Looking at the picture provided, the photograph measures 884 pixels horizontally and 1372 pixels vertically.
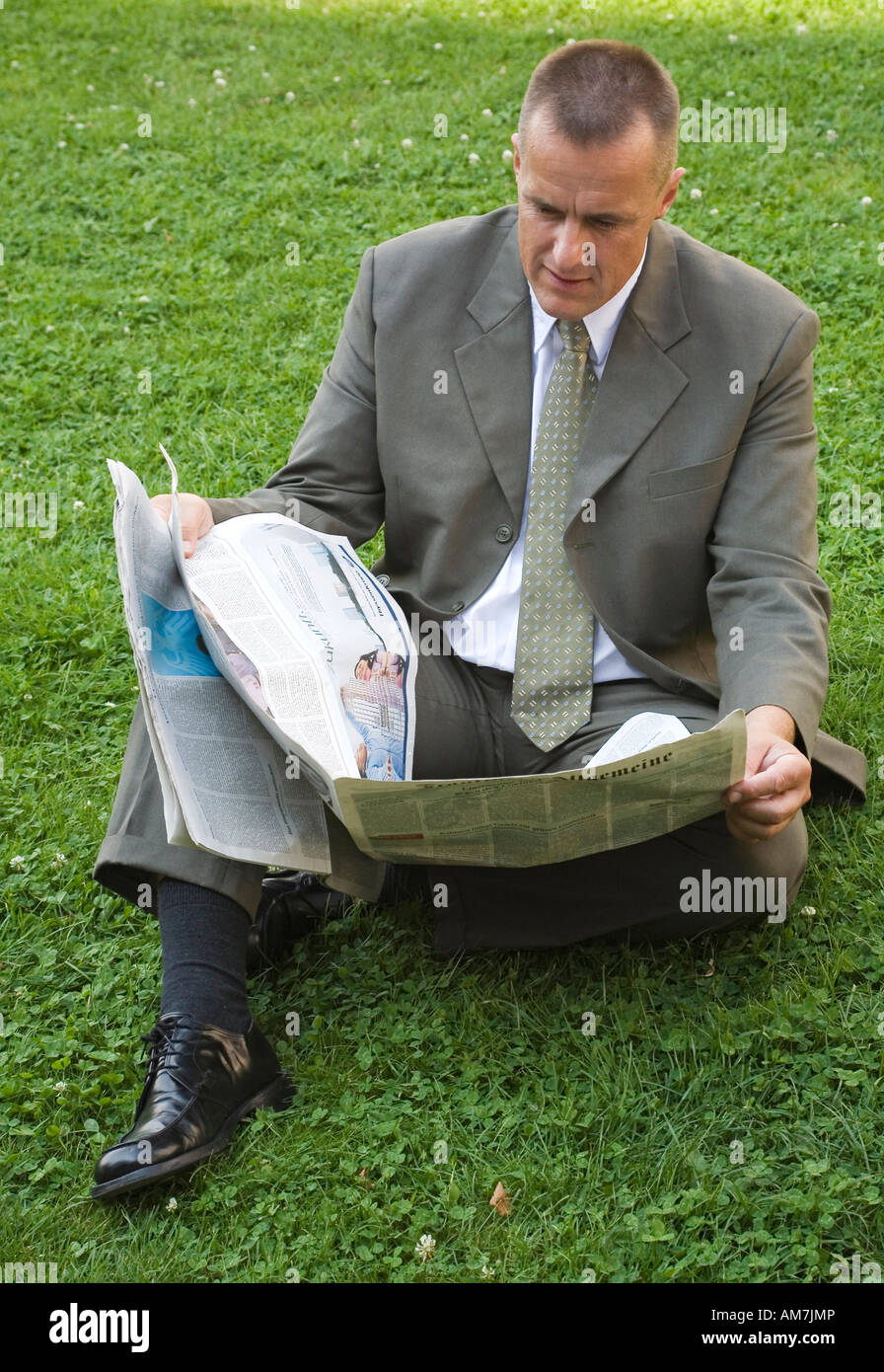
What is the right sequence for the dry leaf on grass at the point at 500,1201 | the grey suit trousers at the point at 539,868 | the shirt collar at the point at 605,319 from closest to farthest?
the dry leaf on grass at the point at 500,1201
the grey suit trousers at the point at 539,868
the shirt collar at the point at 605,319

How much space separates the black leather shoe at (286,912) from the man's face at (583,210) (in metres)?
1.35

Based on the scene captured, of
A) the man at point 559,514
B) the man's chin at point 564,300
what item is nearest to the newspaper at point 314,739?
the man at point 559,514

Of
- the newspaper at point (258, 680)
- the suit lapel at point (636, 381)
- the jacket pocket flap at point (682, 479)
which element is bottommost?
the newspaper at point (258, 680)

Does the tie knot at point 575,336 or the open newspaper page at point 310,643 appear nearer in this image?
the open newspaper page at point 310,643

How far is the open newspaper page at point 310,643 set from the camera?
7.57 feet

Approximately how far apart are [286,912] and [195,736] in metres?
0.72

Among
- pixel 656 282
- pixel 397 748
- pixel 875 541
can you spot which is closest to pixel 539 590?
pixel 397 748

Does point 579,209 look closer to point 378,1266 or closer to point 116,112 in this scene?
point 378,1266

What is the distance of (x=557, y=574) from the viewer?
2.79 metres

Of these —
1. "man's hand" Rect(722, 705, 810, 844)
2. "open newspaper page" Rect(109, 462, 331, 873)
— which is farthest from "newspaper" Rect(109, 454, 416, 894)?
"man's hand" Rect(722, 705, 810, 844)

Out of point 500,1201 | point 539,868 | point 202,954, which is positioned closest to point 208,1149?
point 202,954

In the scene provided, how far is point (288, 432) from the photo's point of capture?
15.8 feet

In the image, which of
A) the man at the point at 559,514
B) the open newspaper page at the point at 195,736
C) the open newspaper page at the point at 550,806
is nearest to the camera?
the open newspaper page at the point at 550,806

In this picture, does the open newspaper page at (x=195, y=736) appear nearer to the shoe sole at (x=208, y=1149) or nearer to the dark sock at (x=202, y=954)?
the dark sock at (x=202, y=954)
